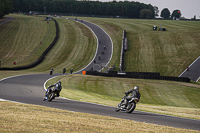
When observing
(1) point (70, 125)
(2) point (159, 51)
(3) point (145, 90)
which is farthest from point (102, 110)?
(2) point (159, 51)

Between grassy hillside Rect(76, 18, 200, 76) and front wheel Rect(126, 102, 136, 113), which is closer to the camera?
front wheel Rect(126, 102, 136, 113)

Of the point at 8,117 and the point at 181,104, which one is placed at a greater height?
the point at 8,117

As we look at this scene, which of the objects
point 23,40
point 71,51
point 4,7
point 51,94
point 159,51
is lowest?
point 71,51

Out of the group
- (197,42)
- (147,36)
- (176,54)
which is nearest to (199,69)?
(176,54)

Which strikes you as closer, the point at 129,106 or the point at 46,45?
the point at 129,106

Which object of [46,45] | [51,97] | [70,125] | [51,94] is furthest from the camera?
[46,45]

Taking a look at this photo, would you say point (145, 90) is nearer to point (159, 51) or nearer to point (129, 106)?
point (129, 106)

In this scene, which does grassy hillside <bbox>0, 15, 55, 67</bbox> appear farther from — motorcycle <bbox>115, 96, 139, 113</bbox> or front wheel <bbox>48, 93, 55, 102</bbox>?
motorcycle <bbox>115, 96, 139, 113</bbox>

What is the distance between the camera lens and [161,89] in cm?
4159

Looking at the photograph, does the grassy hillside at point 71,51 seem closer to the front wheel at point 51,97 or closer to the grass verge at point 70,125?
the front wheel at point 51,97

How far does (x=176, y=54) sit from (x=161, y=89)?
114ft

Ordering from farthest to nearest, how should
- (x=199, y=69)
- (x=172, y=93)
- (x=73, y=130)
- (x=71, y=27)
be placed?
(x=71, y=27) < (x=199, y=69) < (x=172, y=93) < (x=73, y=130)

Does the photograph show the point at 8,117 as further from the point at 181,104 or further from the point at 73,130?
the point at 181,104

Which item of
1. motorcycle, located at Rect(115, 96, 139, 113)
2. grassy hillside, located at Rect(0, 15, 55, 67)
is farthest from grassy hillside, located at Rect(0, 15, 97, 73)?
motorcycle, located at Rect(115, 96, 139, 113)
